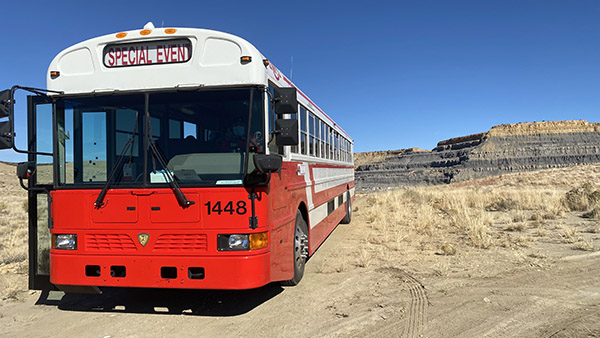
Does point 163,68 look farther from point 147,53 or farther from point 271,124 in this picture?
point 271,124

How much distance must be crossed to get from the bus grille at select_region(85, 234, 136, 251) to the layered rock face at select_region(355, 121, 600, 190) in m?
77.1

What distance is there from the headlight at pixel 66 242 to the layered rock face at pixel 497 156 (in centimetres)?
7712

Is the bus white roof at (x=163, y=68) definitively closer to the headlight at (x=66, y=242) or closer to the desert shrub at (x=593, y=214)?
the headlight at (x=66, y=242)

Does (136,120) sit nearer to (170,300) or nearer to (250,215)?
(250,215)

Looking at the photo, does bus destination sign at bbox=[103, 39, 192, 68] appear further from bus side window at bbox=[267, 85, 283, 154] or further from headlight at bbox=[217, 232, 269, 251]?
headlight at bbox=[217, 232, 269, 251]

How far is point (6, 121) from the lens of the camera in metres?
4.27

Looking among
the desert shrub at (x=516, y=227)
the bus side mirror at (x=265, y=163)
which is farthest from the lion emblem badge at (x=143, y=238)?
the desert shrub at (x=516, y=227)

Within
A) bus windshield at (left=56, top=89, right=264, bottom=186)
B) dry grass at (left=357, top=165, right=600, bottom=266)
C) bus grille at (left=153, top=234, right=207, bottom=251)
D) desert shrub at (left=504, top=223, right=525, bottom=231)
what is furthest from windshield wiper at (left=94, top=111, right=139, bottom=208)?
desert shrub at (left=504, top=223, right=525, bottom=231)

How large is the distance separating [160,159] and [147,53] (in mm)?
1254

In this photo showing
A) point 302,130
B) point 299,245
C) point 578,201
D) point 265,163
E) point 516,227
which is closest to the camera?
point 265,163

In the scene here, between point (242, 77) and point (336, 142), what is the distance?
6.61m

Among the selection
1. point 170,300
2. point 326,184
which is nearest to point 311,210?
point 326,184

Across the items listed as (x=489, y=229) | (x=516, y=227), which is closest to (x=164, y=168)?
(x=489, y=229)

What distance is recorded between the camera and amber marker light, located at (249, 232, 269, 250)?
434 centimetres
